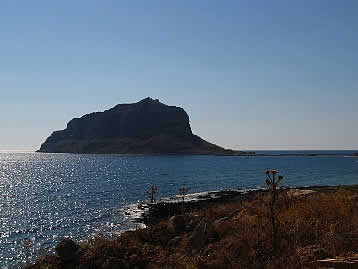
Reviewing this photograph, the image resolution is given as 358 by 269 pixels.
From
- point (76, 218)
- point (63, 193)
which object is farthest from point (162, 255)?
point (63, 193)

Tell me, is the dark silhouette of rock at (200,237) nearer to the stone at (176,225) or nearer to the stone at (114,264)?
the stone at (114,264)

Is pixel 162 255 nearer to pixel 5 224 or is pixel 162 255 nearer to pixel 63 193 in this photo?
pixel 5 224

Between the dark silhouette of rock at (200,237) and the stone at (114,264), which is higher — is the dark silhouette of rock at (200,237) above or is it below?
above

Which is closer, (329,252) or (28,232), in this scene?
(329,252)

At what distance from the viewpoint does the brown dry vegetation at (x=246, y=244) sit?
31.7 feet

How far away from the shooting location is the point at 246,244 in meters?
10.8

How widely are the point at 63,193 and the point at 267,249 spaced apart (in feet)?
206

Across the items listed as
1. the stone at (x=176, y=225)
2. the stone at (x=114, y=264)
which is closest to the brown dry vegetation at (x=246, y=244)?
the stone at (x=114, y=264)

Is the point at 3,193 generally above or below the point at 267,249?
below

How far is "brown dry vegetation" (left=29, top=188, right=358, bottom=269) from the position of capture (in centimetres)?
965

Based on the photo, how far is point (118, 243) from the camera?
1423cm

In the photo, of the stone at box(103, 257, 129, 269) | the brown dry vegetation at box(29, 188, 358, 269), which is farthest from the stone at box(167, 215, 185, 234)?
the stone at box(103, 257, 129, 269)

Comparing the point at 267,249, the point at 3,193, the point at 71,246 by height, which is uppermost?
the point at 267,249

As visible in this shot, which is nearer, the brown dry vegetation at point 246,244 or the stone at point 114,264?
the brown dry vegetation at point 246,244
